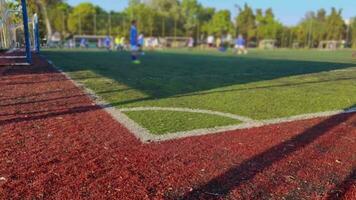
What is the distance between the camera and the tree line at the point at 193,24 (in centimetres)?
6569

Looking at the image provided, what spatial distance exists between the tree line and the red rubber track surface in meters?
58.1

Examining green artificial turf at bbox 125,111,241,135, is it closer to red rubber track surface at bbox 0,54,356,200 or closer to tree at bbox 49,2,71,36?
red rubber track surface at bbox 0,54,356,200

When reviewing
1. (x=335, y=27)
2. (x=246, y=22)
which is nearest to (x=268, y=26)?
(x=246, y=22)

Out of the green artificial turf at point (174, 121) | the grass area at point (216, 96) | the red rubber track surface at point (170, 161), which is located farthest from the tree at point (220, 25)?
the red rubber track surface at point (170, 161)

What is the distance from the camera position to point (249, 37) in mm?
78562

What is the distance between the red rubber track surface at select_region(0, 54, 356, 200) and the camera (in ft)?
12.8

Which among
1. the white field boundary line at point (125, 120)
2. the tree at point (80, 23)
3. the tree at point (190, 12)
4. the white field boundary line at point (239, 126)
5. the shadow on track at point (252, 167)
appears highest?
the tree at point (190, 12)

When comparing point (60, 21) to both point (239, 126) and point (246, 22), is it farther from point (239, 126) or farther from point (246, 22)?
point (239, 126)

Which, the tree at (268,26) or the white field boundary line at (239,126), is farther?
the tree at (268,26)

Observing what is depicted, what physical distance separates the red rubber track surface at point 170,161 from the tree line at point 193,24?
58066 mm

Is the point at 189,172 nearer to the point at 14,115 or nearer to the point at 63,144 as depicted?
the point at 63,144

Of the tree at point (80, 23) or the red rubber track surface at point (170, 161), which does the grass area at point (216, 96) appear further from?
the tree at point (80, 23)

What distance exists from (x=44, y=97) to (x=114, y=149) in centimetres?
458

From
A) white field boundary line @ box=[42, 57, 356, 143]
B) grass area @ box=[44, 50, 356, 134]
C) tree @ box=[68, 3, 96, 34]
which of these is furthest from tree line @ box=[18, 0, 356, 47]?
white field boundary line @ box=[42, 57, 356, 143]
